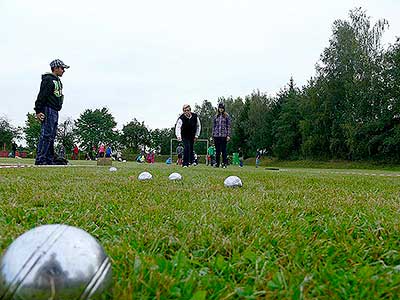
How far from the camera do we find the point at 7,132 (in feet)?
273

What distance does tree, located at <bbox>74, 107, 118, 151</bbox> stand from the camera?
92312 mm

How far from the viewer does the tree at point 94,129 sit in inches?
3634

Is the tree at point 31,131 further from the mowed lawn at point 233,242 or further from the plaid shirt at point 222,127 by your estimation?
the mowed lawn at point 233,242

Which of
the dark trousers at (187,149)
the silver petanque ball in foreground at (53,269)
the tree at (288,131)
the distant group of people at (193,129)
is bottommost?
the silver petanque ball in foreground at (53,269)

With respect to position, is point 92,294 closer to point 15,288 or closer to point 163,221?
point 15,288

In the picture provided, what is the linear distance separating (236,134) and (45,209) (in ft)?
210

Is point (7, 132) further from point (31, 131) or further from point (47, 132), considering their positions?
point (47, 132)

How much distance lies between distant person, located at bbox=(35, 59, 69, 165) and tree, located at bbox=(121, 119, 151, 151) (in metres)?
85.5

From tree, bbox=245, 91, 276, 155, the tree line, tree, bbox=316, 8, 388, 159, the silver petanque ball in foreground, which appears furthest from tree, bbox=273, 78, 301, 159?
the silver petanque ball in foreground

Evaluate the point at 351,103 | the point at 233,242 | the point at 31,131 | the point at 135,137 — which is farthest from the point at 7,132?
the point at 233,242

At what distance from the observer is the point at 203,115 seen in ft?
267

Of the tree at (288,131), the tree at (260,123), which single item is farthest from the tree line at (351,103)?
the tree at (260,123)

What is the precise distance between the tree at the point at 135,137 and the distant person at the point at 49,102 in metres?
85.5

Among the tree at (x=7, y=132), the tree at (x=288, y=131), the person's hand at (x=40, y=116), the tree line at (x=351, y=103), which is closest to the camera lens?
the person's hand at (x=40, y=116)
